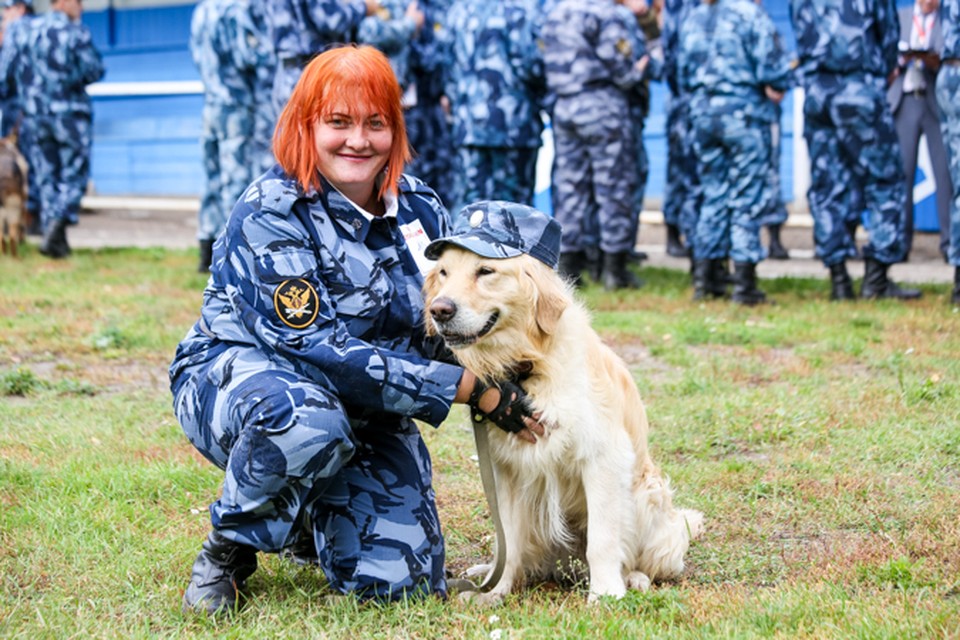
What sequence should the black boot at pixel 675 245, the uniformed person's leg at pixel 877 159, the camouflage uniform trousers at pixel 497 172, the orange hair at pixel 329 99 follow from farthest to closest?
the black boot at pixel 675 245 < the camouflage uniform trousers at pixel 497 172 < the uniformed person's leg at pixel 877 159 < the orange hair at pixel 329 99

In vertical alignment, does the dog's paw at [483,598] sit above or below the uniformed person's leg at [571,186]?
below

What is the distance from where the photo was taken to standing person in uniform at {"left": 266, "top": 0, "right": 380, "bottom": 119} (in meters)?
9.88

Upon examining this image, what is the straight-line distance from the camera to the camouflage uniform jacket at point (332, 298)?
354 centimetres

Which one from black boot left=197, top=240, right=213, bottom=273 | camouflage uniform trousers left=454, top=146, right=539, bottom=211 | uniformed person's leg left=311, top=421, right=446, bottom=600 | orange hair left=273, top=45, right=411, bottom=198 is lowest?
uniformed person's leg left=311, top=421, right=446, bottom=600

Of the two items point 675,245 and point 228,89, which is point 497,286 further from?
point 675,245

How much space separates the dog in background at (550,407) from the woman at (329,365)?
0.13 m

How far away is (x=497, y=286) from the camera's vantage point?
3.50 metres

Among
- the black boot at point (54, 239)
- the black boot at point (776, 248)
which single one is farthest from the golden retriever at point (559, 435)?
the black boot at point (54, 239)

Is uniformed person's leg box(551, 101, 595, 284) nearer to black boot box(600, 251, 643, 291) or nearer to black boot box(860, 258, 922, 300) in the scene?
black boot box(600, 251, 643, 291)

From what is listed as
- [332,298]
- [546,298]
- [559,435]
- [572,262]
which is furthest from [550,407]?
[572,262]

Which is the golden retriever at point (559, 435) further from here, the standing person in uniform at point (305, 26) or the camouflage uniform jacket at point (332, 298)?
the standing person in uniform at point (305, 26)

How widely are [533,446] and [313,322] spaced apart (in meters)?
0.81

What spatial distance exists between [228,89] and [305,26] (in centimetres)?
176

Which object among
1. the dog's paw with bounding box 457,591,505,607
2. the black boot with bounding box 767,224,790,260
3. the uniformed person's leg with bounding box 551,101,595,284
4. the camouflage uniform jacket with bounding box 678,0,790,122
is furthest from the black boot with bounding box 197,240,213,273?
the dog's paw with bounding box 457,591,505,607
